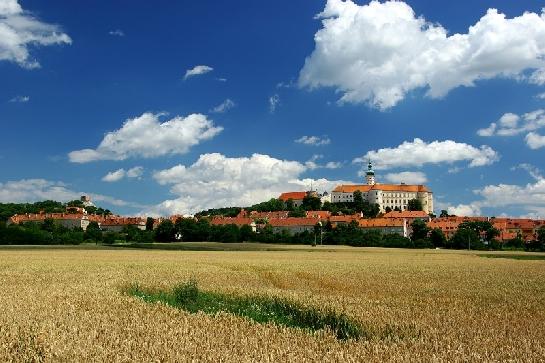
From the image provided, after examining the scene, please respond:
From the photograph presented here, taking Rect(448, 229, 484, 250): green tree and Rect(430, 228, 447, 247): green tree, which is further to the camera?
Rect(430, 228, 447, 247): green tree

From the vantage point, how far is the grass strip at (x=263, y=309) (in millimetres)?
14777

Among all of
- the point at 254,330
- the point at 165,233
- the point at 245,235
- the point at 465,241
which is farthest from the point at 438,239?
the point at 254,330

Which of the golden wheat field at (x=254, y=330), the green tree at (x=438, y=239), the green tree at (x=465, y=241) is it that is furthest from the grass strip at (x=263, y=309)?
the green tree at (x=438, y=239)

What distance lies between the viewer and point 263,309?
18.4 metres

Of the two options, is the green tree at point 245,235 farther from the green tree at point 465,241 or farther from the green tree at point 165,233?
the green tree at point 465,241

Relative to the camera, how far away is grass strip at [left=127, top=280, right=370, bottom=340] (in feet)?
48.5

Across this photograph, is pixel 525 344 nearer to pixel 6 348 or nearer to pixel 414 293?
pixel 6 348

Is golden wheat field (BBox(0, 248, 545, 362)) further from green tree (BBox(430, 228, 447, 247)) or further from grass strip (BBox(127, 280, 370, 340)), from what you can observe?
green tree (BBox(430, 228, 447, 247))

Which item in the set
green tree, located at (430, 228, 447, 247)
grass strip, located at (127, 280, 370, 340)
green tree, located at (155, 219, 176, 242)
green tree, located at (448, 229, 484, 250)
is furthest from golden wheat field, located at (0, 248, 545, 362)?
green tree, located at (155, 219, 176, 242)

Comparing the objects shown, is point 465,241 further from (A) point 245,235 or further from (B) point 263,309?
(B) point 263,309

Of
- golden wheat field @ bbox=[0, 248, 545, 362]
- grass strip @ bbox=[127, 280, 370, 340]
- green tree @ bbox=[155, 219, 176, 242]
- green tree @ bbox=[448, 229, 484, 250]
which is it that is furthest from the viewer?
green tree @ bbox=[155, 219, 176, 242]

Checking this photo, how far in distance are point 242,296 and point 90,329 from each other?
31.2ft

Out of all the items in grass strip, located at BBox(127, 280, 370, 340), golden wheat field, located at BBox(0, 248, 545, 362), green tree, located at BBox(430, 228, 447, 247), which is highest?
green tree, located at BBox(430, 228, 447, 247)

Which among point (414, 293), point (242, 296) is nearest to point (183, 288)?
point (242, 296)
